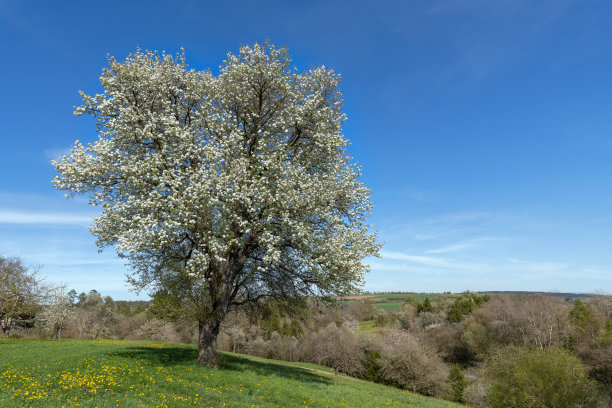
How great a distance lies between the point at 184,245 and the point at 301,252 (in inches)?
277

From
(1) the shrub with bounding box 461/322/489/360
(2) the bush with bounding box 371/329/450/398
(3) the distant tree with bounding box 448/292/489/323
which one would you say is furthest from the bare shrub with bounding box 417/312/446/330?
(2) the bush with bounding box 371/329/450/398

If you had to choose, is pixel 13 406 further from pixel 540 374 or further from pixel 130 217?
pixel 540 374

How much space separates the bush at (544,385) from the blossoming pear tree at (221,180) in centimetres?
1670

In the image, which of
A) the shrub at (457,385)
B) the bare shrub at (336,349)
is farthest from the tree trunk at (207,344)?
the bare shrub at (336,349)

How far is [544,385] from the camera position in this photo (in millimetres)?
23891

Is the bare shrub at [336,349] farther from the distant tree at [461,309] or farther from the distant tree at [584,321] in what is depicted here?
the distant tree at [461,309]

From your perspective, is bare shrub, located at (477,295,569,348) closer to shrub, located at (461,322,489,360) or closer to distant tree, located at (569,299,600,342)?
distant tree, located at (569,299,600,342)

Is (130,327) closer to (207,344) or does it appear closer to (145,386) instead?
(207,344)

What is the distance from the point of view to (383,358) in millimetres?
40594

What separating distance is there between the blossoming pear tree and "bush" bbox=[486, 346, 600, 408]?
54.8ft

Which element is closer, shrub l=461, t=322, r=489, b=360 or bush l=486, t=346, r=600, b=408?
bush l=486, t=346, r=600, b=408

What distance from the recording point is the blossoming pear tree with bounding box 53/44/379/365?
645 inches

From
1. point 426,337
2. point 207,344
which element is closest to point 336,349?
point 426,337

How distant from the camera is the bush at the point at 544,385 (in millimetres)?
23422
